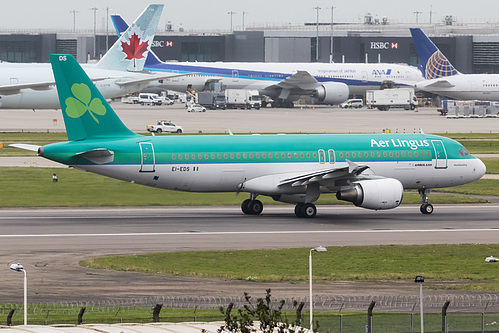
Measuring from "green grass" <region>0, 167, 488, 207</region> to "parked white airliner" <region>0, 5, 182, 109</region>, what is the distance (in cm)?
3425

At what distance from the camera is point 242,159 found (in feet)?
153

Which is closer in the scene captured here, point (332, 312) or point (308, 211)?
point (332, 312)

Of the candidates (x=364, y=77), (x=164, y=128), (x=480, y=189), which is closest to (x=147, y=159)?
(x=480, y=189)

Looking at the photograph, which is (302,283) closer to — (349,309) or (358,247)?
(349,309)

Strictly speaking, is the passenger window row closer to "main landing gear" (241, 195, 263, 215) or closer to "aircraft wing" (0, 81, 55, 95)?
"main landing gear" (241, 195, 263, 215)

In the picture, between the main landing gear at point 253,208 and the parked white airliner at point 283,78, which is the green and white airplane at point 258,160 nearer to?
the main landing gear at point 253,208

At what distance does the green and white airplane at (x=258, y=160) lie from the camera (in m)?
44.6

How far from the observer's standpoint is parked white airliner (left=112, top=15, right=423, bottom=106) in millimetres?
144500

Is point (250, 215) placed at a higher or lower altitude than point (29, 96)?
lower

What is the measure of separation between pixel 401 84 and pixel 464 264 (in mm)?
119397

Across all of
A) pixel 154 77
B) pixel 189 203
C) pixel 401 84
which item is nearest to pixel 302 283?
pixel 189 203

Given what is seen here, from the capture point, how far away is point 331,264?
34719 mm

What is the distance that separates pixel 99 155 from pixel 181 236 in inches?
247

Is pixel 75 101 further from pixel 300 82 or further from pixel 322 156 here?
A: pixel 300 82
